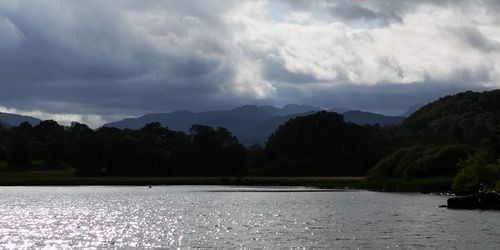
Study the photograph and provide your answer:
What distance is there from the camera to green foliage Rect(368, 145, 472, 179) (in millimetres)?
171000

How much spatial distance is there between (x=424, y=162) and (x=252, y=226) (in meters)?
99.7

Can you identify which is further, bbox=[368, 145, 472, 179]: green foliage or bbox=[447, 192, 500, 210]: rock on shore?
bbox=[368, 145, 472, 179]: green foliage

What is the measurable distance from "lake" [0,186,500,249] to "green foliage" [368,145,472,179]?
5345cm

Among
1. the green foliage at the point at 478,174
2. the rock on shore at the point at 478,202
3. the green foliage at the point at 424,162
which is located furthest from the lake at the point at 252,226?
the green foliage at the point at 424,162

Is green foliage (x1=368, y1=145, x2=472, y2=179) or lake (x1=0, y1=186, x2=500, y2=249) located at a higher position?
green foliage (x1=368, y1=145, x2=472, y2=179)

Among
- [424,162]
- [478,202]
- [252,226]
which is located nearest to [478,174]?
[478,202]

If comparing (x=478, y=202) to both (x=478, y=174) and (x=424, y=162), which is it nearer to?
(x=478, y=174)

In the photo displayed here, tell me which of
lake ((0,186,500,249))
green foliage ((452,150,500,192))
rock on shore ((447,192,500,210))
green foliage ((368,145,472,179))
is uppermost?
green foliage ((368,145,472,179))

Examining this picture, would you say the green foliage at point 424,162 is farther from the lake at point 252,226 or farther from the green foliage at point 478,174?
the lake at point 252,226

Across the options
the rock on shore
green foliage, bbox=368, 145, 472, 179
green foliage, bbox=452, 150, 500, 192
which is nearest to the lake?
the rock on shore

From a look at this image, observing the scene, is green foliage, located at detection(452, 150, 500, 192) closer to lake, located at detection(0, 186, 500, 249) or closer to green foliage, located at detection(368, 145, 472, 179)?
lake, located at detection(0, 186, 500, 249)

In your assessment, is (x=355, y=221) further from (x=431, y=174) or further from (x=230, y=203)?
(x=431, y=174)

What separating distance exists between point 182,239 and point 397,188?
11595 centimetres

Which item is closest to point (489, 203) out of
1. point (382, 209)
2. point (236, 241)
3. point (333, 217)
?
point (382, 209)
